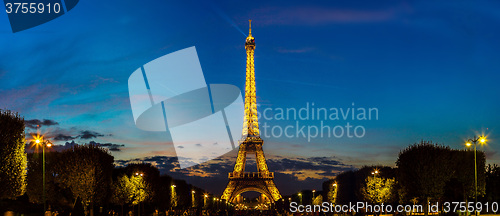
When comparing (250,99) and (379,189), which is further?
(250,99)

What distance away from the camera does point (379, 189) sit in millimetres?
83000

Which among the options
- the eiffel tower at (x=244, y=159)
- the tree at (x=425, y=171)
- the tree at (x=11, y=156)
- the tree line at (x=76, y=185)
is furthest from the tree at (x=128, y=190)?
the eiffel tower at (x=244, y=159)

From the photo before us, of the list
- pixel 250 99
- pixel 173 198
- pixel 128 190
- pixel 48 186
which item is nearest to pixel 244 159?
pixel 250 99

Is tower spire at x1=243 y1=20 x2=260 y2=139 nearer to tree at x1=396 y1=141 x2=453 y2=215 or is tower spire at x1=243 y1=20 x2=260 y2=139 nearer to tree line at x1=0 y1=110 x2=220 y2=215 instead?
tree line at x1=0 y1=110 x2=220 y2=215

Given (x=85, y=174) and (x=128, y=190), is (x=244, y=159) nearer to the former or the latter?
(x=128, y=190)

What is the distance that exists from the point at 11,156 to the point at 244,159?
107 metres

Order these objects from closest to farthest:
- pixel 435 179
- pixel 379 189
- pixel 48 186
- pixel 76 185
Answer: pixel 435 179
pixel 76 185
pixel 48 186
pixel 379 189

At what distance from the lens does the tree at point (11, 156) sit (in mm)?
45406

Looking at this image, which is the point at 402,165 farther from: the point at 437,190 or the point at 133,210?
the point at 133,210

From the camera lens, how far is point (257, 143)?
5910 inches

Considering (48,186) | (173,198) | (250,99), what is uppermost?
(250,99)

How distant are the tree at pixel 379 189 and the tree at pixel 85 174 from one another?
40236mm

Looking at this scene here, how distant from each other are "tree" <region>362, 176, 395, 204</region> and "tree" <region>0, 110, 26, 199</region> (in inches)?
2101

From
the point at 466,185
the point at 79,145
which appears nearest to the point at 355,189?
the point at 466,185
